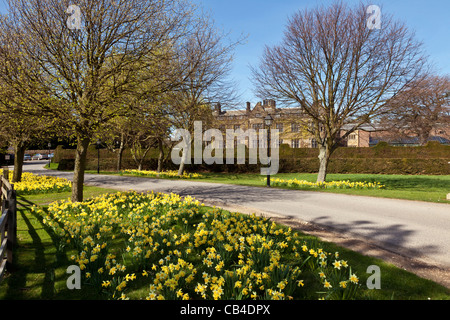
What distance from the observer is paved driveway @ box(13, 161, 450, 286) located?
4805 mm

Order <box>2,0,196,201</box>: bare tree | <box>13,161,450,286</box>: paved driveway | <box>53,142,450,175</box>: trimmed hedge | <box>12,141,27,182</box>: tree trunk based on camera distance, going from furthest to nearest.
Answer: <box>53,142,450,175</box>: trimmed hedge
<box>12,141,27,182</box>: tree trunk
<box>2,0,196,201</box>: bare tree
<box>13,161,450,286</box>: paved driveway

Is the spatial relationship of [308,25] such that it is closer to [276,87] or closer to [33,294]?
[276,87]

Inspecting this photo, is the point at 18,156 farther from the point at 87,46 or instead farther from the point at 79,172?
the point at 87,46

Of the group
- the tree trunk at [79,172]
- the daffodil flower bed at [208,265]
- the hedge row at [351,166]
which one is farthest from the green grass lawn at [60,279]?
the hedge row at [351,166]

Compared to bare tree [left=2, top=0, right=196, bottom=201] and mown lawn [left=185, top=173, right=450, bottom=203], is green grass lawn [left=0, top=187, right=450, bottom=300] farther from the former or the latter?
mown lawn [left=185, top=173, right=450, bottom=203]

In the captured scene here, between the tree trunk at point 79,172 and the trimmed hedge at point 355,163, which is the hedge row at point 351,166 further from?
the tree trunk at point 79,172

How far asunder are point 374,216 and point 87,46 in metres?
8.77

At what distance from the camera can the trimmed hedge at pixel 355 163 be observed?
24750 millimetres

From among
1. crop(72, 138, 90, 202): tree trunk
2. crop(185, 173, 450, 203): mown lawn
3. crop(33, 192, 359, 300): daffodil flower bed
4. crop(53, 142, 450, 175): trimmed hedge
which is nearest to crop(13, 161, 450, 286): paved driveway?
crop(185, 173, 450, 203): mown lawn

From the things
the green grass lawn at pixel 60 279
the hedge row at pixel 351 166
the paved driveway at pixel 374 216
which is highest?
the hedge row at pixel 351 166

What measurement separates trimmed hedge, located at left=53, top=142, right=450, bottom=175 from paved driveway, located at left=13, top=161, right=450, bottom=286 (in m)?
16.6

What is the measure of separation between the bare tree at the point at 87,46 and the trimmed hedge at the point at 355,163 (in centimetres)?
1968
